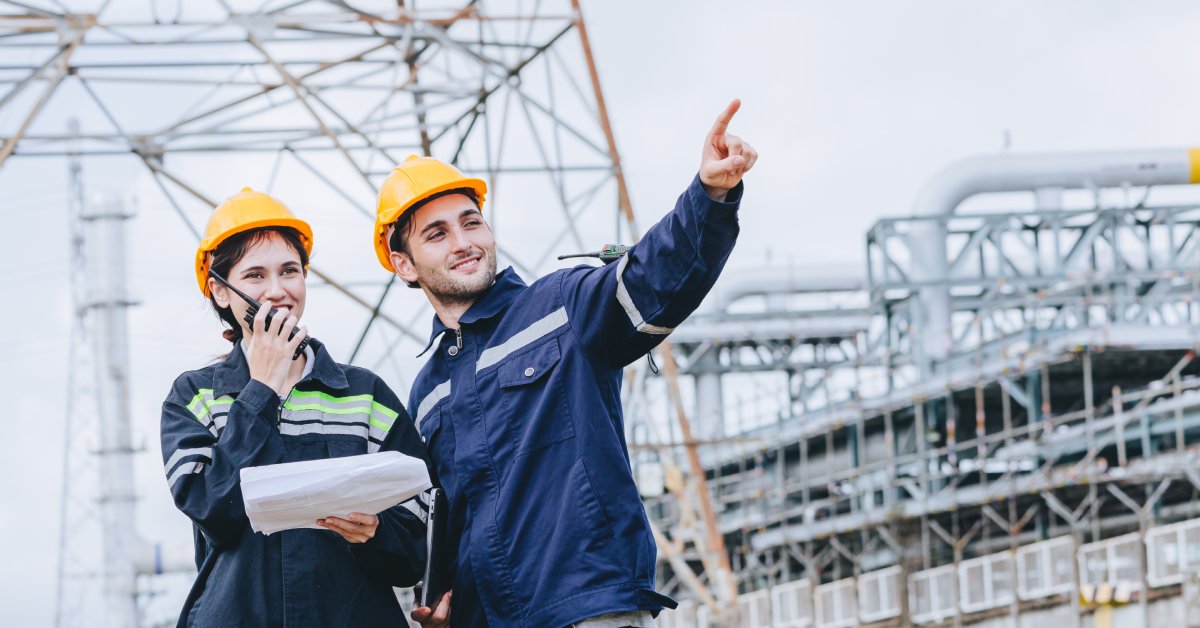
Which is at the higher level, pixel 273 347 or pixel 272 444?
pixel 273 347

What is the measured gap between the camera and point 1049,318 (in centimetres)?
3338

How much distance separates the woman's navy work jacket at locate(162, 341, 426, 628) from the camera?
4324 mm

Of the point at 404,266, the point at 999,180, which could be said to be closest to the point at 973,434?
the point at 999,180

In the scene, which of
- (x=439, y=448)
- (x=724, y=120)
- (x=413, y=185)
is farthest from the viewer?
(x=413, y=185)

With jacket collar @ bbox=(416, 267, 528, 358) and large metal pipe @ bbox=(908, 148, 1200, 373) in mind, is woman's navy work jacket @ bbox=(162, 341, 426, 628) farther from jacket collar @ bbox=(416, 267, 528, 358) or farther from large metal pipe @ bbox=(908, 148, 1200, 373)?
large metal pipe @ bbox=(908, 148, 1200, 373)

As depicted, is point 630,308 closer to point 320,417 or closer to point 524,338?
point 524,338

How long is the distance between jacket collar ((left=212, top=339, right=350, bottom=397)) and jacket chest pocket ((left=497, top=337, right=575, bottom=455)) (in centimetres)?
45

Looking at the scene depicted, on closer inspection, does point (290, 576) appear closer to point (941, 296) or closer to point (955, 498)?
point (955, 498)

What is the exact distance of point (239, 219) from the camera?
16.0ft

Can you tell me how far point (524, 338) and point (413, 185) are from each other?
2.18 feet

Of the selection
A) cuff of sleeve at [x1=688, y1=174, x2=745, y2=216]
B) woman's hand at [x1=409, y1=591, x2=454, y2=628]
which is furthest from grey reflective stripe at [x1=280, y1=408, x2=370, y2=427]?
cuff of sleeve at [x1=688, y1=174, x2=745, y2=216]

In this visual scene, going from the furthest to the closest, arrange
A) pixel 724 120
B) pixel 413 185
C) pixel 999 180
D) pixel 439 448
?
pixel 999 180 < pixel 413 185 < pixel 439 448 < pixel 724 120

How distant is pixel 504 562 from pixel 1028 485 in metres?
25.2

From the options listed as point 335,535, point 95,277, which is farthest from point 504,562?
point 95,277
